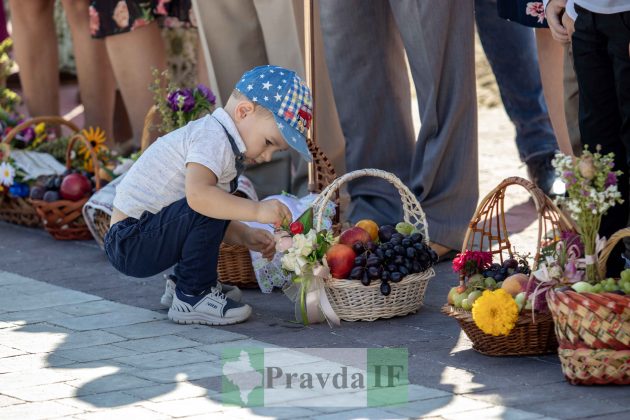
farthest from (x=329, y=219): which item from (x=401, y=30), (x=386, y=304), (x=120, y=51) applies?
(x=120, y=51)

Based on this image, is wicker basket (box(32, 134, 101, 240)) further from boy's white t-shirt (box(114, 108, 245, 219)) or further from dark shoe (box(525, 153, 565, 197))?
dark shoe (box(525, 153, 565, 197))

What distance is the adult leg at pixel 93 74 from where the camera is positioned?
6.68 meters

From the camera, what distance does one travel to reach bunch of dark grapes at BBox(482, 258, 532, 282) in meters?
3.73

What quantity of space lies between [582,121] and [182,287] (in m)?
1.48

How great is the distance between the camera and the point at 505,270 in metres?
3.73

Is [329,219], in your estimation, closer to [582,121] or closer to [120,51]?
[582,121]

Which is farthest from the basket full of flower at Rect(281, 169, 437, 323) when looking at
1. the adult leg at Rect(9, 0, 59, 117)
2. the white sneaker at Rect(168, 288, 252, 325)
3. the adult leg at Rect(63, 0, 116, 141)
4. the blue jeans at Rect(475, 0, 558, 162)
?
the adult leg at Rect(9, 0, 59, 117)

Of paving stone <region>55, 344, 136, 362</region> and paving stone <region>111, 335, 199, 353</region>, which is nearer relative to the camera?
paving stone <region>55, 344, 136, 362</region>

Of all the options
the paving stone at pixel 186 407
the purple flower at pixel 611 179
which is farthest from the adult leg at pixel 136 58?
the purple flower at pixel 611 179

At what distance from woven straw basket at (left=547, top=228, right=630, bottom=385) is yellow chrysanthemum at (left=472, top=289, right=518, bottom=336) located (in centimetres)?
22

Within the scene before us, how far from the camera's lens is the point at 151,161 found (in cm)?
416

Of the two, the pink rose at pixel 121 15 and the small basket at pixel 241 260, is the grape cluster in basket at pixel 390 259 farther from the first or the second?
the pink rose at pixel 121 15

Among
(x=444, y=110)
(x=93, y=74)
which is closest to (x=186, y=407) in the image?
(x=444, y=110)

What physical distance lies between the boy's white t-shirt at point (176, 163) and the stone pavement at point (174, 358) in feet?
1.35
